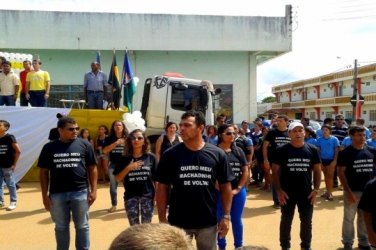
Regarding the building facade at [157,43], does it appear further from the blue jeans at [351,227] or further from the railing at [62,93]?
the blue jeans at [351,227]

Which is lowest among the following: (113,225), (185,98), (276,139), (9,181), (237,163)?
(113,225)

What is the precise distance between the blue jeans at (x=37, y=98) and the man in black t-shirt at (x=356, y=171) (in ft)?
28.5

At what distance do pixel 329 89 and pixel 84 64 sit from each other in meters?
35.4

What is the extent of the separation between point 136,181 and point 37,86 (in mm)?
7525

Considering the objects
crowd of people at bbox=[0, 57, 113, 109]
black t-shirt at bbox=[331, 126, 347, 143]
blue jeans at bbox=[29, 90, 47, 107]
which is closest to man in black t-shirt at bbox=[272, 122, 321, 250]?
black t-shirt at bbox=[331, 126, 347, 143]

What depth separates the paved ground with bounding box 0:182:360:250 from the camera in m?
5.88

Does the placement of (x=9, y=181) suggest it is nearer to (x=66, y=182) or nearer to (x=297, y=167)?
(x=66, y=182)

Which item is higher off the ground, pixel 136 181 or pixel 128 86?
pixel 128 86

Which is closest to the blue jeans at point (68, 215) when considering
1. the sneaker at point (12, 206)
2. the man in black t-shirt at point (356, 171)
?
the man in black t-shirt at point (356, 171)

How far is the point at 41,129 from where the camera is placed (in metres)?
11.1

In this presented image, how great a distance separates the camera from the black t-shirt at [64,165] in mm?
4777

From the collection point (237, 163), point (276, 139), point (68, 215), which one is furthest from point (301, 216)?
point (68, 215)

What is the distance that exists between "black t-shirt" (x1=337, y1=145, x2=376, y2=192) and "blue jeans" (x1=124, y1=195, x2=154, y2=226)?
2.47 metres

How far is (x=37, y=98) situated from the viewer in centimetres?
1162
